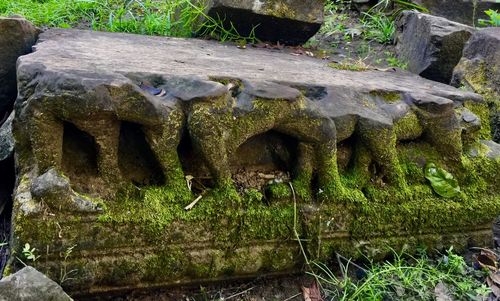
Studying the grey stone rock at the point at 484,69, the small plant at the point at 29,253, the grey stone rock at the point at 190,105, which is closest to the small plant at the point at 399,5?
the grey stone rock at the point at 484,69

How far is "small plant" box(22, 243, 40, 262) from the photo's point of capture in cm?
160

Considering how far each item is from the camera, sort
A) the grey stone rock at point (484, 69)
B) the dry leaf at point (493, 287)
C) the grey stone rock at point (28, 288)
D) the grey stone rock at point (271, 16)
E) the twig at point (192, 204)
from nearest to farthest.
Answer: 1. the grey stone rock at point (28, 288)
2. the twig at point (192, 204)
3. the dry leaf at point (493, 287)
4. the grey stone rock at point (484, 69)
5. the grey stone rock at point (271, 16)

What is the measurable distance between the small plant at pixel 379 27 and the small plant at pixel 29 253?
370cm

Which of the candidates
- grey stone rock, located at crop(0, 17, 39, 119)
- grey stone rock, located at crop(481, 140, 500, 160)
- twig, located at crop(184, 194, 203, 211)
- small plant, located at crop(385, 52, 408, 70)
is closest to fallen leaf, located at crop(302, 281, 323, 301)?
twig, located at crop(184, 194, 203, 211)

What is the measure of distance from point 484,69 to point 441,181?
4.13 ft

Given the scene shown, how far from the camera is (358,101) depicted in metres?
2.33

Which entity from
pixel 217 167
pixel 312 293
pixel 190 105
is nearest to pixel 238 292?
pixel 312 293

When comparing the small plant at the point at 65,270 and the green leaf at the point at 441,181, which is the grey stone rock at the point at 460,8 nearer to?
the green leaf at the point at 441,181

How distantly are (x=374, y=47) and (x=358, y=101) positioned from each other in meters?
2.30

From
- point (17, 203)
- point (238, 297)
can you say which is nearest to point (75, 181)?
point (17, 203)

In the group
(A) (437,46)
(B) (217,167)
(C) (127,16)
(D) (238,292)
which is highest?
(A) (437,46)

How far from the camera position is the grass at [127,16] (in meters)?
3.48

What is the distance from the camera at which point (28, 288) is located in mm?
1444

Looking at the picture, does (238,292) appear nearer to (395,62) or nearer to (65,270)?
(65,270)
